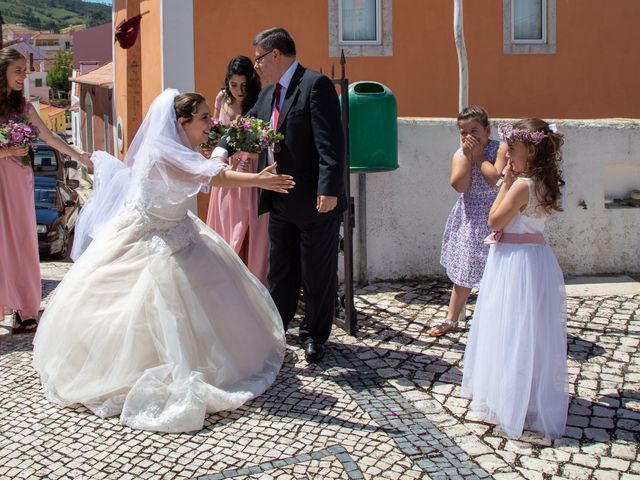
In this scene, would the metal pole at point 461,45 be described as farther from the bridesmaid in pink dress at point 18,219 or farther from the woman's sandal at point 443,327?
the bridesmaid in pink dress at point 18,219

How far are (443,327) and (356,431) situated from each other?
1900 mm

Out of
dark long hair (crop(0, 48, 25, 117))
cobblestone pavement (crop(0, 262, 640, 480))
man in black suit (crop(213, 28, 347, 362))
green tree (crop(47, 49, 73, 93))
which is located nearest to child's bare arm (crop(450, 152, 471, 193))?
man in black suit (crop(213, 28, 347, 362))

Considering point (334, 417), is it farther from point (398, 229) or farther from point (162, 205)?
point (398, 229)

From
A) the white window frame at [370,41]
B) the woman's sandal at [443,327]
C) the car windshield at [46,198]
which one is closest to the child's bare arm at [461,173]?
the woman's sandal at [443,327]

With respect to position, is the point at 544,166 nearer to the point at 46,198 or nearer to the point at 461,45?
the point at 461,45

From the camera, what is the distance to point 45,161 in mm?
13773

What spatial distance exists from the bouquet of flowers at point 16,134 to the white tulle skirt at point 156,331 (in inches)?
Result: 51.4

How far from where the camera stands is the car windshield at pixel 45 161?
44.7 ft

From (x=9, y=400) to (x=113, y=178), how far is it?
1597 mm

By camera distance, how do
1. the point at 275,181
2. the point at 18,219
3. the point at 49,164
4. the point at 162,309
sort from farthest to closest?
the point at 49,164 < the point at 18,219 < the point at 275,181 < the point at 162,309

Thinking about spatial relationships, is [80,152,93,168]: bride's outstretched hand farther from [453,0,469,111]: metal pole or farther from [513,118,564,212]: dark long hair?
[453,0,469,111]: metal pole

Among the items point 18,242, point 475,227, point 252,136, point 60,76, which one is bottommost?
point 18,242

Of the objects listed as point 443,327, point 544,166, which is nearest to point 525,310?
point 544,166

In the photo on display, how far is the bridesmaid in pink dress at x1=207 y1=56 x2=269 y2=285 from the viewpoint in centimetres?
644
